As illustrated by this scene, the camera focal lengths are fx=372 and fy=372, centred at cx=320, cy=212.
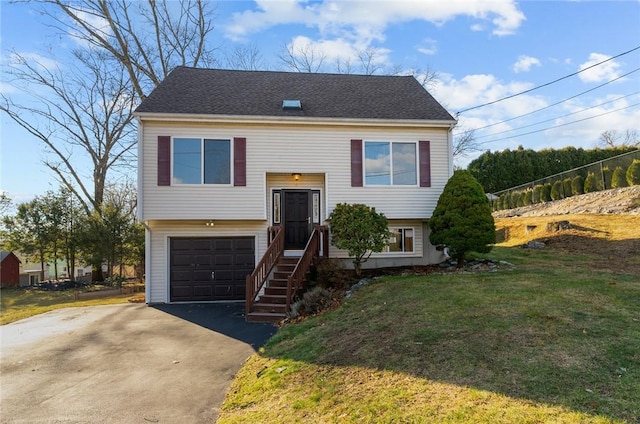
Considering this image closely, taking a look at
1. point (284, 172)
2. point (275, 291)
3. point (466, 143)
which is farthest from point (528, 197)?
point (275, 291)

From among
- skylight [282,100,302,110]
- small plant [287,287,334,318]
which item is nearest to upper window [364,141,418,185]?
skylight [282,100,302,110]

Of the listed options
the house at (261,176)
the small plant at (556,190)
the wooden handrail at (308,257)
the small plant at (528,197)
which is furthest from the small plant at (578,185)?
the wooden handrail at (308,257)

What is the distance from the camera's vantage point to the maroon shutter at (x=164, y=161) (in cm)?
1105

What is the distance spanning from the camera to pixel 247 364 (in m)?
5.98

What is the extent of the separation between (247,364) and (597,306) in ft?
18.8

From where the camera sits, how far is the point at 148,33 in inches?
864

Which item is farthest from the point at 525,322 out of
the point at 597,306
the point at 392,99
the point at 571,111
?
the point at 571,111

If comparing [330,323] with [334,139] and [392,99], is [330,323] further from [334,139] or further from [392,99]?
[392,99]

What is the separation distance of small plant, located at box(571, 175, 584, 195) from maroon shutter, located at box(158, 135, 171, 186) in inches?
728

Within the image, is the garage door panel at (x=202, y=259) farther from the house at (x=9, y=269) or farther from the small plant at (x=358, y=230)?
the house at (x=9, y=269)

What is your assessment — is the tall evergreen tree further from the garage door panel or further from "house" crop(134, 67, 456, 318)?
the garage door panel

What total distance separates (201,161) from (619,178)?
17.3 m

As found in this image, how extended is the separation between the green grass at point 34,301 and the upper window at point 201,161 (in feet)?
18.1

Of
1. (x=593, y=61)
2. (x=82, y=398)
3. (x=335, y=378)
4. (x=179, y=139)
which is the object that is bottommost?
(x=82, y=398)
